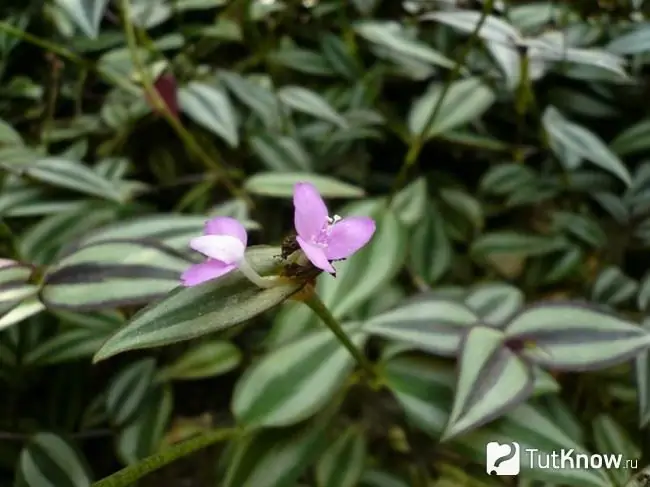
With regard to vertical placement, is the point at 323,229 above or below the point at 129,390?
above

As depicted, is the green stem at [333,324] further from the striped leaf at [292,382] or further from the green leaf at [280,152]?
the green leaf at [280,152]

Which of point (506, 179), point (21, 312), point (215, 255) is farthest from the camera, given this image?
point (506, 179)

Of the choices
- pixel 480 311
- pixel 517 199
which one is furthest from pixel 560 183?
pixel 480 311

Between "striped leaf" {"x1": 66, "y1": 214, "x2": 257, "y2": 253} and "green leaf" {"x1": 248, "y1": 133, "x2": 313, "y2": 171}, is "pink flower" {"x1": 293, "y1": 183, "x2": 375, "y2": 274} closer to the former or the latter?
"striped leaf" {"x1": 66, "y1": 214, "x2": 257, "y2": 253}

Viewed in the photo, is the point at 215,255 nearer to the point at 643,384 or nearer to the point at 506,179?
the point at 643,384

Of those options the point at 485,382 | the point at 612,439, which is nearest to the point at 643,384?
the point at 612,439

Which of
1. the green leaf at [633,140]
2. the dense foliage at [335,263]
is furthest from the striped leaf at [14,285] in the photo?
the green leaf at [633,140]

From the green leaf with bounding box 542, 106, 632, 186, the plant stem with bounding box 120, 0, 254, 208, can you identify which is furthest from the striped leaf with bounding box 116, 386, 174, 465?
the green leaf with bounding box 542, 106, 632, 186
